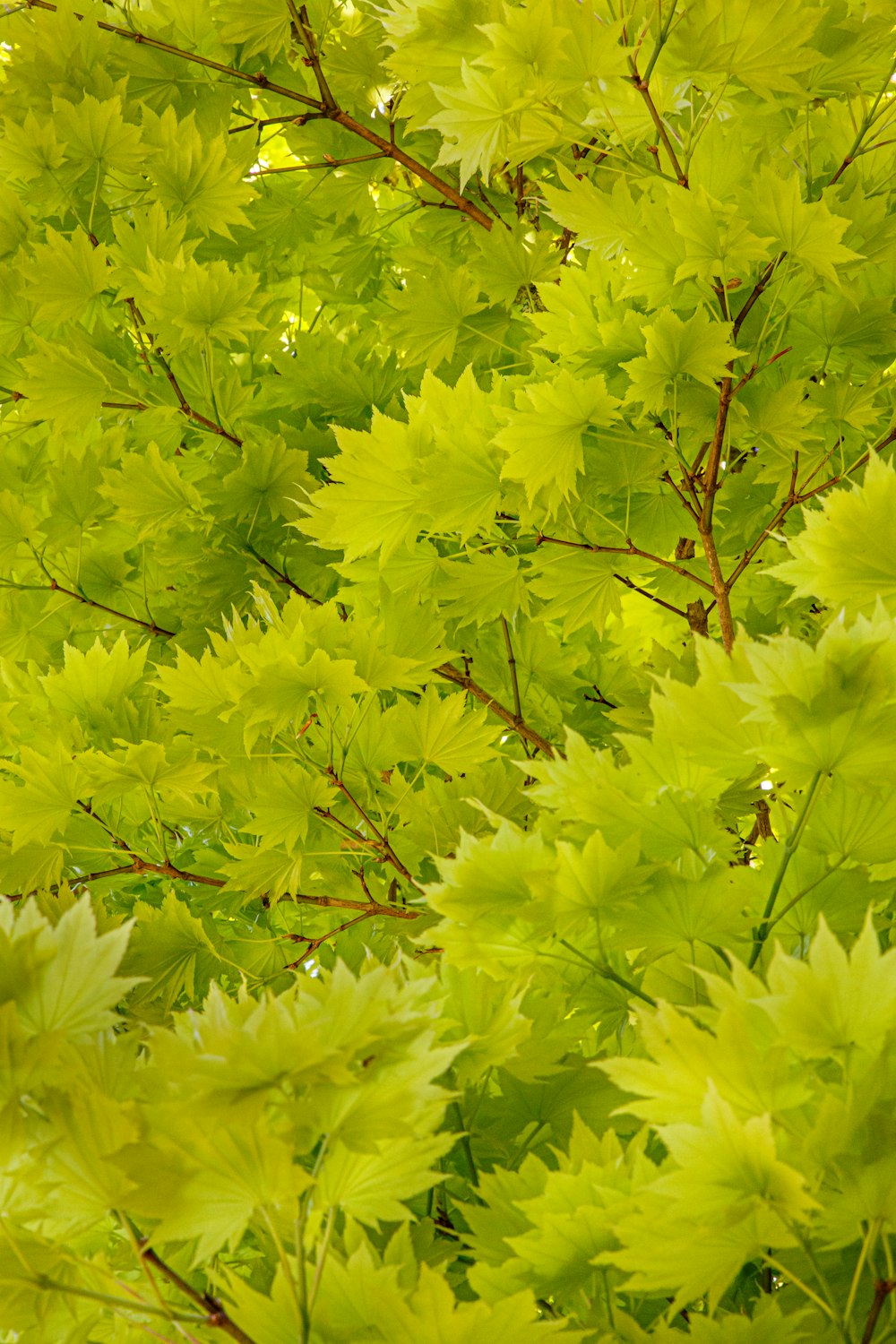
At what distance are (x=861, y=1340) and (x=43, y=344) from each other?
67.1 inches

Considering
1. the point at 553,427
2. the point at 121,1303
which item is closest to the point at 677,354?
the point at 553,427

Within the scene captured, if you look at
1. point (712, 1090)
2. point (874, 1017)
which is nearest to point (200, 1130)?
point (712, 1090)

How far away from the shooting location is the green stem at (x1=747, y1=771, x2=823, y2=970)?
3.06 feet

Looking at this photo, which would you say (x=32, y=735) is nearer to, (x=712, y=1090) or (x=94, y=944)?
(x=94, y=944)

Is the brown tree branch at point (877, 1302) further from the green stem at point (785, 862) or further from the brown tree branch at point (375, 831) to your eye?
the brown tree branch at point (375, 831)

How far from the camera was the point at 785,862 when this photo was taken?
0.97m

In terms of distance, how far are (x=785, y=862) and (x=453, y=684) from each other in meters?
1.10

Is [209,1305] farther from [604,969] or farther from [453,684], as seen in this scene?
[453,684]

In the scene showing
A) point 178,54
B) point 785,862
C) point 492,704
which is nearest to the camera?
point 785,862

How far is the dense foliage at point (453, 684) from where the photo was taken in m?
0.74

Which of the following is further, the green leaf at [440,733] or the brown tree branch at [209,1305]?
the green leaf at [440,733]

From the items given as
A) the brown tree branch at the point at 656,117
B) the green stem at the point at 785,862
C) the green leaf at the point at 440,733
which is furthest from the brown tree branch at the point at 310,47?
the green stem at the point at 785,862

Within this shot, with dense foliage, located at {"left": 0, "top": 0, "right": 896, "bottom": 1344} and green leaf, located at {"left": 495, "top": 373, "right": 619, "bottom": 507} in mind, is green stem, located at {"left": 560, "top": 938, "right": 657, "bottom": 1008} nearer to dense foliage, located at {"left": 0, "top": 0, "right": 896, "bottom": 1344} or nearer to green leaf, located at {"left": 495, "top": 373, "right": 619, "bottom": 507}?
A: dense foliage, located at {"left": 0, "top": 0, "right": 896, "bottom": 1344}

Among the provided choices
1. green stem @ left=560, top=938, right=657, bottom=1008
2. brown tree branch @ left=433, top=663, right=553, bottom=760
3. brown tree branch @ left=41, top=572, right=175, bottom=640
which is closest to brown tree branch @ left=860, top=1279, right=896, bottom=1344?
green stem @ left=560, top=938, right=657, bottom=1008
